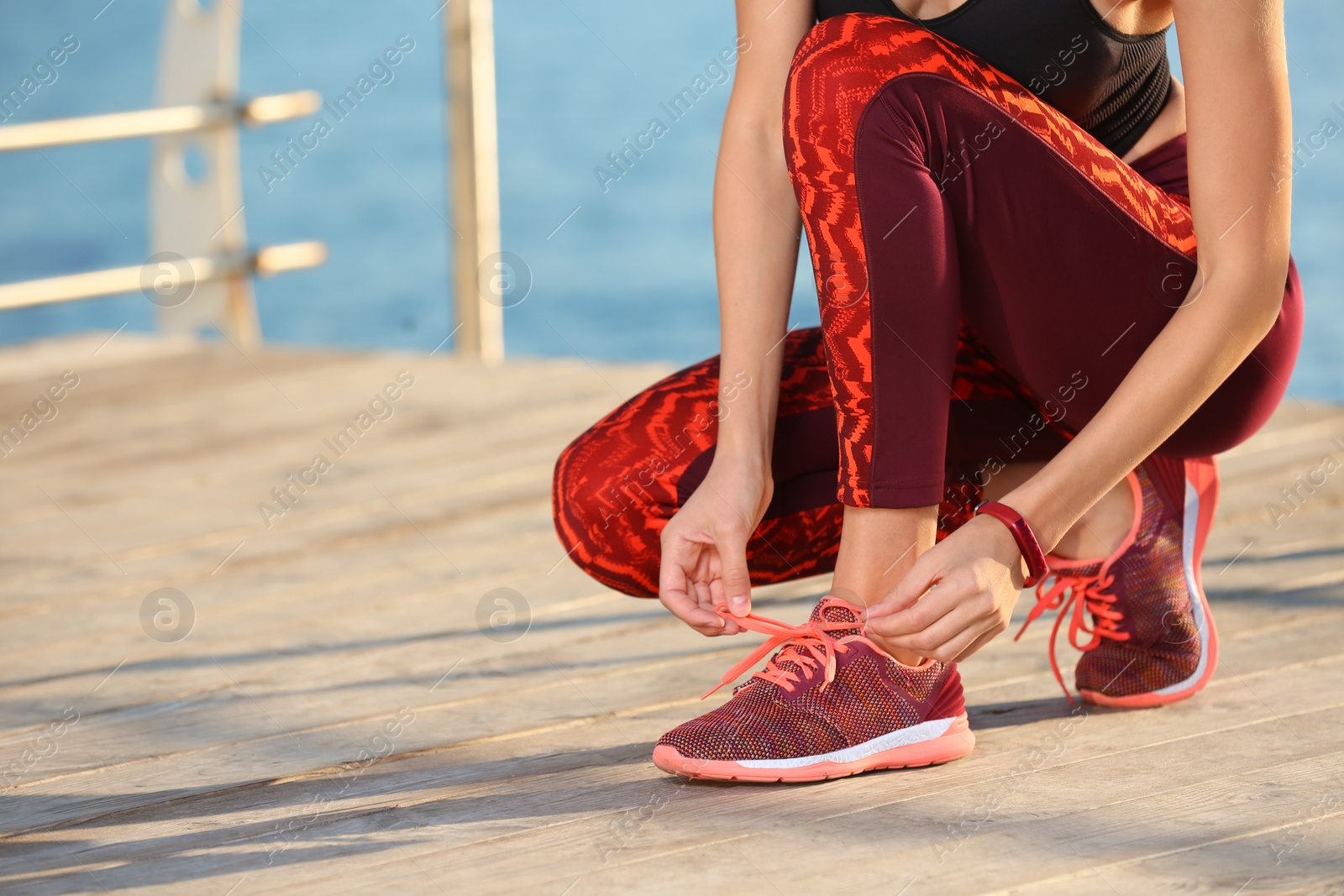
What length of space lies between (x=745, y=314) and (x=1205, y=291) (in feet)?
1.12

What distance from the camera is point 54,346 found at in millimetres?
3027

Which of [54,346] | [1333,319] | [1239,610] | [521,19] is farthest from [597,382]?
[521,19]

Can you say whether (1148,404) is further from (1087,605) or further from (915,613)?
(1087,605)

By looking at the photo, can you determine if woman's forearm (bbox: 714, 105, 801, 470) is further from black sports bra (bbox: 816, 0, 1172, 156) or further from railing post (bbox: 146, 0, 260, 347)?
railing post (bbox: 146, 0, 260, 347)

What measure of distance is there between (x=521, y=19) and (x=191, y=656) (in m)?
17.5

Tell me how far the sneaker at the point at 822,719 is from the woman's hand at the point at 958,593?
3.3 inches

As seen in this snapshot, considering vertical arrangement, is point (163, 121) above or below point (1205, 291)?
above

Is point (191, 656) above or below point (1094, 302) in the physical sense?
below

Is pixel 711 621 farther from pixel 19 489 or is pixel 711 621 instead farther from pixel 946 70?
pixel 19 489

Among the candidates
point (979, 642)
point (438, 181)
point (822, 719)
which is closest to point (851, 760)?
point (822, 719)

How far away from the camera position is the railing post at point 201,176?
3209mm

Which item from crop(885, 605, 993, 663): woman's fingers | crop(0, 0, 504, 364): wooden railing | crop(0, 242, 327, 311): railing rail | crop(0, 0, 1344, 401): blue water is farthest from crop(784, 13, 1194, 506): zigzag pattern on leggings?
crop(0, 0, 1344, 401): blue water

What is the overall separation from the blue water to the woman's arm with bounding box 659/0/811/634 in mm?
6292

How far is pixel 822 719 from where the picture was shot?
1.02m
